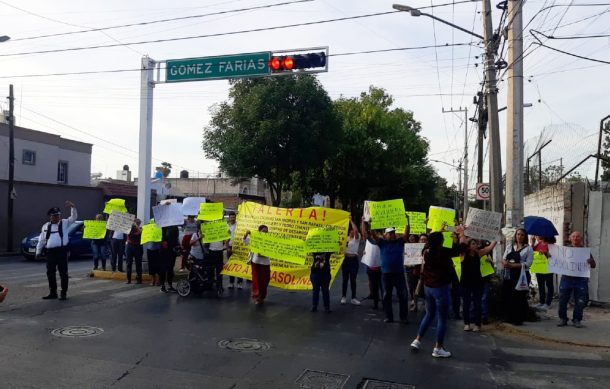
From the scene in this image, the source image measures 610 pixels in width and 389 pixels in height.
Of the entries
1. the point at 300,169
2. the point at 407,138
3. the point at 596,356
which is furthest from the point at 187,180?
the point at 596,356

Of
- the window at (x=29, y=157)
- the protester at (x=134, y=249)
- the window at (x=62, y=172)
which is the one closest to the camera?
the protester at (x=134, y=249)

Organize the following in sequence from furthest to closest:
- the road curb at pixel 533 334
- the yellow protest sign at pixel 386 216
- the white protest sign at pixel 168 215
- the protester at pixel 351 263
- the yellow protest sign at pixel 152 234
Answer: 1. the yellow protest sign at pixel 152 234
2. the white protest sign at pixel 168 215
3. the protester at pixel 351 263
4. the yellow protest sign at pixel 386 216
5. the road curb at pixel 533 334

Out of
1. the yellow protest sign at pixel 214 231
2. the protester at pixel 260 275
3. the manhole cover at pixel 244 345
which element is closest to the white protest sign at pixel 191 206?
the yellow protest sign at pixel 214 231

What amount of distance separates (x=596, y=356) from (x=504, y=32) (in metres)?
8.90

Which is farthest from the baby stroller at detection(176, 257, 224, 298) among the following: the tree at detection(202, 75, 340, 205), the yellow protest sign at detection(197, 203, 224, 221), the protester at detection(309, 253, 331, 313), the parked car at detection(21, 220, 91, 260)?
the tree at detection(202, 75, 340, 205)

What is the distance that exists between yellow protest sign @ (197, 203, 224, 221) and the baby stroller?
1.03 metres

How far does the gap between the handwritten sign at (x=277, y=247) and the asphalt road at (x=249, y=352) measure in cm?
106

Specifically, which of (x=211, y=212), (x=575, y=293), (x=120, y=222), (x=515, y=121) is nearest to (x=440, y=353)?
(x=575, y=293)

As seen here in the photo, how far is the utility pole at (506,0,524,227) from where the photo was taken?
39.4ft

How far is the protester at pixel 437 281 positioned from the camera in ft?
24.9

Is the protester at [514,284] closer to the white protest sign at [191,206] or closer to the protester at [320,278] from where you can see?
the protester at [320,278]

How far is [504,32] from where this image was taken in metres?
14.0

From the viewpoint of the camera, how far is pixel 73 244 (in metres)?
22.1

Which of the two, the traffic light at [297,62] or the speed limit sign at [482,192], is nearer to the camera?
the traffic light at [297,62]
